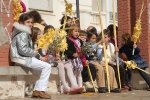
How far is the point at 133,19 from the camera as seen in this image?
1221cm

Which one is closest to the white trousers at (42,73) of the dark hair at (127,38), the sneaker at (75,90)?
the sneaker at (75,90)

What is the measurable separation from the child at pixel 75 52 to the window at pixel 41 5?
1298 cm

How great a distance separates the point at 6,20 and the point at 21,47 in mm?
764

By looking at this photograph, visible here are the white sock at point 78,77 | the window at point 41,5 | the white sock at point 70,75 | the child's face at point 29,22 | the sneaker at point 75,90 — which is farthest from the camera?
the window at point 41,5

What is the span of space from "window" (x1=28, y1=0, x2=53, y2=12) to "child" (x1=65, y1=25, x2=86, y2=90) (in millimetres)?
12977

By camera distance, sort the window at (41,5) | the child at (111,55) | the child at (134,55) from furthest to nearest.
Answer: the window at (41,5), the child at (134,55), the child at (111,55)

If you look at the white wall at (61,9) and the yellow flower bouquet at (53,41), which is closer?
the yellow flower bouquet at (53,41)

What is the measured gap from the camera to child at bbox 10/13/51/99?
879 cm

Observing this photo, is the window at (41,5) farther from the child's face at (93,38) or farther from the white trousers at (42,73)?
the white trousers at (42,73)

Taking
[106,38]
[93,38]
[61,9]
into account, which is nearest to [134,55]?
[106,38]

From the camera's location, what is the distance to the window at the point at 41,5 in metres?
23.3

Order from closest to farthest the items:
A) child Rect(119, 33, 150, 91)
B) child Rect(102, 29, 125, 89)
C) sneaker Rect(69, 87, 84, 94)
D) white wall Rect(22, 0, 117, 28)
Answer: sneaker Rect(69, 87, 84, 94) → child Rect(102, 29, 125, 89) → child Rect(119, 33, 150, 91) → white wall Rect(22, 0, 117, 28)

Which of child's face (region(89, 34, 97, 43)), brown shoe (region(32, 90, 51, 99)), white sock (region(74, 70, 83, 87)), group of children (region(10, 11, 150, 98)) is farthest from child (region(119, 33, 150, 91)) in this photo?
brown shoe (region(32, 90, 51, 99))

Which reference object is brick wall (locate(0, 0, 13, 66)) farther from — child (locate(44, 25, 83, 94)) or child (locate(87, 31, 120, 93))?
child (locate(87, 31, 120, 93))
